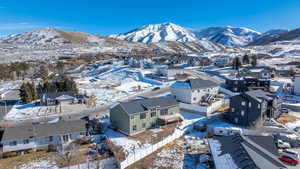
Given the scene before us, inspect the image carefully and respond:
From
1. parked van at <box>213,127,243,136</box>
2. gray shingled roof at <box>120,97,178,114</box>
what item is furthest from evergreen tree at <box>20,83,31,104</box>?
parked van at <box>213,127,243,136</box>

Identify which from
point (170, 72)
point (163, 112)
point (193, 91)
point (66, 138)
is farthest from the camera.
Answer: point (170, 72)

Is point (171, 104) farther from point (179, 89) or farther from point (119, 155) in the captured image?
point (119, 155)

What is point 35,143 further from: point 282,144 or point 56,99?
point 282,144

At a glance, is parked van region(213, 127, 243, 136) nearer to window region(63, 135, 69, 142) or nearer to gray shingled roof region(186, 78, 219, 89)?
gray shingled roof region(186, 78, 219, 89)

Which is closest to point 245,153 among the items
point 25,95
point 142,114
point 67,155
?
point 142,114

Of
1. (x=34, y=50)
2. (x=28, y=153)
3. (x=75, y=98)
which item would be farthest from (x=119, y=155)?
(x=34, y=50)

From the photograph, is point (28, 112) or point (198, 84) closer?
point (28, 112)

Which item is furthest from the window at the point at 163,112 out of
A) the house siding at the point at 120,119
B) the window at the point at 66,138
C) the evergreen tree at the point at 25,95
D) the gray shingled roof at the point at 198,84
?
the evergreen tree at the point at 25,95
